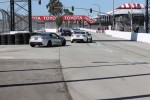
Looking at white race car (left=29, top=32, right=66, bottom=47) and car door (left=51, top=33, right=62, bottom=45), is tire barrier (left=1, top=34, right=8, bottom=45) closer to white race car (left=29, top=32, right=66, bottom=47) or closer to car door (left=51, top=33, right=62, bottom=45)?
white race car (left=29, top=32, right=66, bottom=47)

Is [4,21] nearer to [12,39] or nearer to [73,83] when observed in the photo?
[12,39]

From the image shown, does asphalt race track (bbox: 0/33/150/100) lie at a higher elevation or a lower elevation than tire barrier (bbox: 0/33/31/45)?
lower

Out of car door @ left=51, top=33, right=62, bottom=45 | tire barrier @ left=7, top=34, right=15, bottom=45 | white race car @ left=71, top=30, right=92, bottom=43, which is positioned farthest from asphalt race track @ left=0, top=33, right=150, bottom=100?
white race car @ left=71, top=30, right=92, bottom=43

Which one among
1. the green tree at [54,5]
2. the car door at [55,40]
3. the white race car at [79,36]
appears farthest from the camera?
the green tree at [54,5]

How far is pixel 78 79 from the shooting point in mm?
14531

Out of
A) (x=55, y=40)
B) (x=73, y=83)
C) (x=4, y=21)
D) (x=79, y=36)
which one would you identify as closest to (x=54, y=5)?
(x=4, y=21)

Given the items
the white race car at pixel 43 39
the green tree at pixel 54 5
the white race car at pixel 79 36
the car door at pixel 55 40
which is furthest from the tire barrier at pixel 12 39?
the green tree at pixel 54 5

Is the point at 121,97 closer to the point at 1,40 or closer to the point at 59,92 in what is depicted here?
the point at 59,92

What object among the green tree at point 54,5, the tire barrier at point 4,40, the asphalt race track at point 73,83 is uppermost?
the green tree at point 54,5

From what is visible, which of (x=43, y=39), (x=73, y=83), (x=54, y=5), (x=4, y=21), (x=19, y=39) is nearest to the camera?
(x=73, y=83)

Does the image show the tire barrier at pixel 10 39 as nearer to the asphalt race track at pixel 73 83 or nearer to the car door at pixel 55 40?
the car door at pixel 55 40

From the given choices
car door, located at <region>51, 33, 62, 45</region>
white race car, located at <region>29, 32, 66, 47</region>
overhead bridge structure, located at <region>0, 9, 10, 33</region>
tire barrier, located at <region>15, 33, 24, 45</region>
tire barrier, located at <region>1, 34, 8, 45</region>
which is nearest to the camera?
white race car, located at <region>29, 32, 66, 47</region>

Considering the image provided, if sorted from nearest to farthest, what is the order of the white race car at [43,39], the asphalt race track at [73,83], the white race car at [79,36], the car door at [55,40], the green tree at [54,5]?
the asphalt race track at [73,83] → the white race car at [43,39] → the car door at [55,40] → the white race car at [79,36] → the green tree at [54,5]

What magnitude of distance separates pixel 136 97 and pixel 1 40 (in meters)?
32.5
